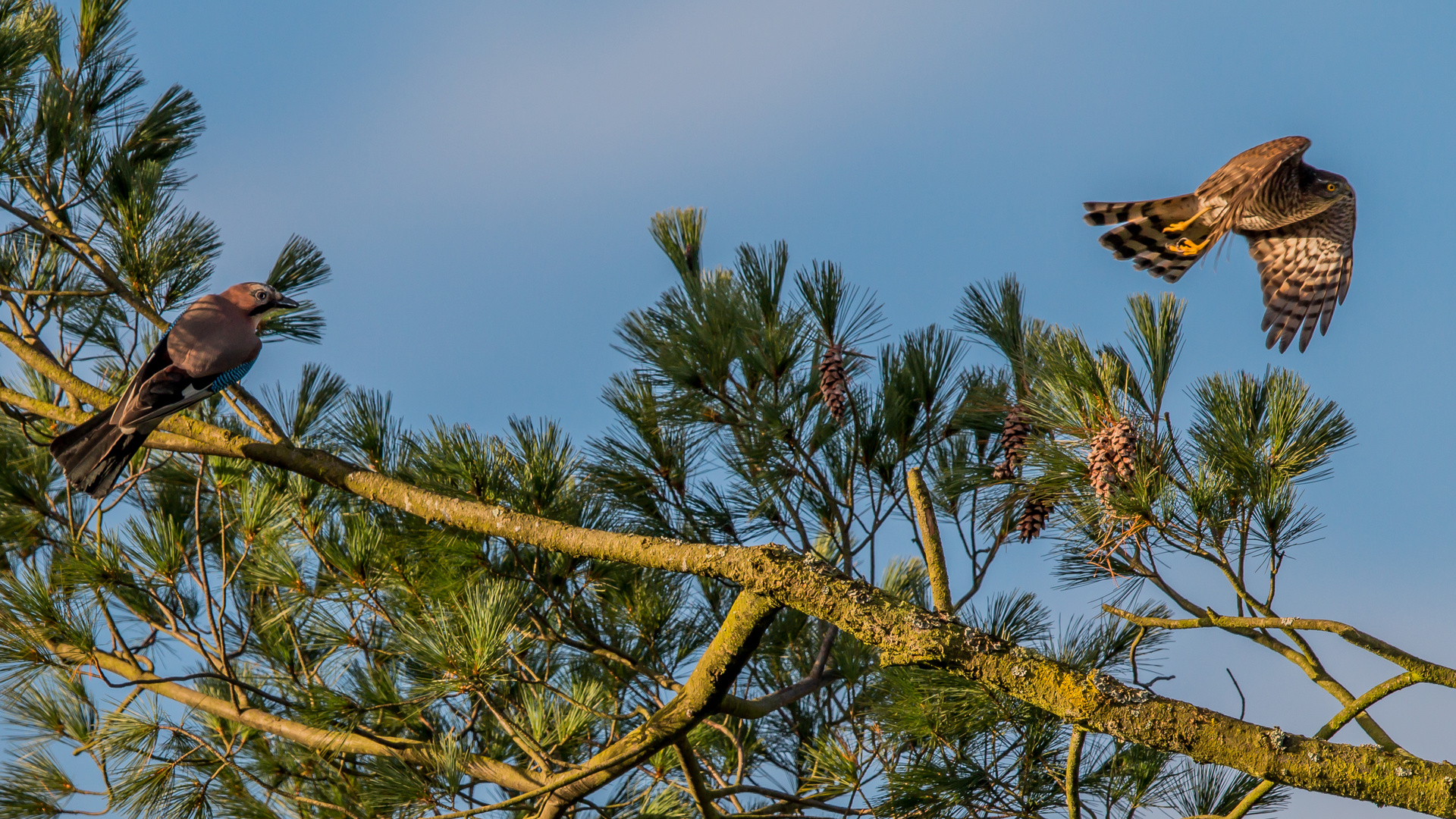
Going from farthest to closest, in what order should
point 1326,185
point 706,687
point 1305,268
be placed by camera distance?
point 1326,185 < point 1305,268 < point 706,687

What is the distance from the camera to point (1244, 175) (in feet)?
9.55

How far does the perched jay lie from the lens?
7.42ft

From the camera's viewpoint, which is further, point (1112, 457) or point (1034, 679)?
point (1112, 457)

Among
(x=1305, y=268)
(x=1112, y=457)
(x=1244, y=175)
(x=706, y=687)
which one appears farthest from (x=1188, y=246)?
(x=706, y=687)

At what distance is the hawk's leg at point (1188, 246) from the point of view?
2807mm

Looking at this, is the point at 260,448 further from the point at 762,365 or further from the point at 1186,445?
the point at 1186,445

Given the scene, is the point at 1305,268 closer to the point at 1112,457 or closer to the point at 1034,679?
the point at 1112,457

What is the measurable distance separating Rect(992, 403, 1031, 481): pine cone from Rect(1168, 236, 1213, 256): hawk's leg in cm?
66

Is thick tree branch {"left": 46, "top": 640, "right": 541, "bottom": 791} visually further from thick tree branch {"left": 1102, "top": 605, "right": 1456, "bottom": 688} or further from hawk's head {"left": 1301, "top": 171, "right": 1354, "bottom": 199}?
hawk's head {"left": 1301, "top": 171, "right": 1354, "bottom": 199}

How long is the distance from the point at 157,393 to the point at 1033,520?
2.05 m

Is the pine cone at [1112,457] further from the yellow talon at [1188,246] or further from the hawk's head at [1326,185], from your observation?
the hawk's head at [1326,185]

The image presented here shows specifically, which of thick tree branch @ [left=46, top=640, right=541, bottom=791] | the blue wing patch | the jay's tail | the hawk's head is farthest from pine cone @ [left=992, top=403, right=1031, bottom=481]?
the jay's tail

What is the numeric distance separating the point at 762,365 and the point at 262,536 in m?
1.53

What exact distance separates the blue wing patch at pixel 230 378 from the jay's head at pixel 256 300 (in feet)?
0.43
